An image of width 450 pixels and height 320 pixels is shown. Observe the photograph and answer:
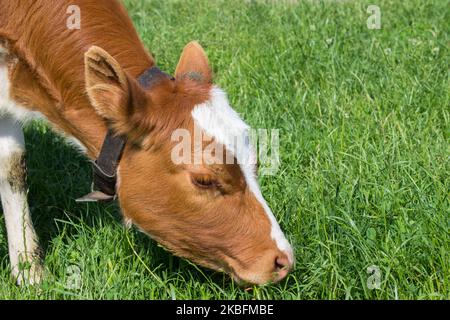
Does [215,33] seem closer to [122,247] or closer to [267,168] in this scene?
[267,168]

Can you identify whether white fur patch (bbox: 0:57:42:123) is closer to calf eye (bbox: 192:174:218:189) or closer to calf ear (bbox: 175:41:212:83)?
calf ear (bbox: 175:41:212:83)

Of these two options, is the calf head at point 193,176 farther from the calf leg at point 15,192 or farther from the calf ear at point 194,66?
the calf leg at point 15,192

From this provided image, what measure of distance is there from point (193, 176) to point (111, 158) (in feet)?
1.31

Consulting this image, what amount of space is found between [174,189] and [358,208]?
1.20 metres

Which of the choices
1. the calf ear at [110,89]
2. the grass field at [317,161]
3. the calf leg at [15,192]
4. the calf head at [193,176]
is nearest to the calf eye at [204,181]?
the calf head at [193,176]

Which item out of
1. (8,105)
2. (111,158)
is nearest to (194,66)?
(111,158)

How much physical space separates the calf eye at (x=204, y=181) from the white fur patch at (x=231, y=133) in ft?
0.46

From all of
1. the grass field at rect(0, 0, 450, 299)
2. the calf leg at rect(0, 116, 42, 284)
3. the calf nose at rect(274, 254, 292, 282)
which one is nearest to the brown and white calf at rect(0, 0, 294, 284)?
the calf nose at rect(274, 254, 292, 282)

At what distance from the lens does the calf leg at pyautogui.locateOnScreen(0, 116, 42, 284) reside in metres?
4.91

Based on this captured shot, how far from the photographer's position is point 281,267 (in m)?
3.91

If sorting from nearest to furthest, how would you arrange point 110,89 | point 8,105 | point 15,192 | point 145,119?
point 110,89
point 145,119
point 8,105
point 15,192

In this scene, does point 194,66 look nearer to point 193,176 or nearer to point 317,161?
point 193,176

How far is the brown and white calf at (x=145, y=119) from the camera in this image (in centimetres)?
385
